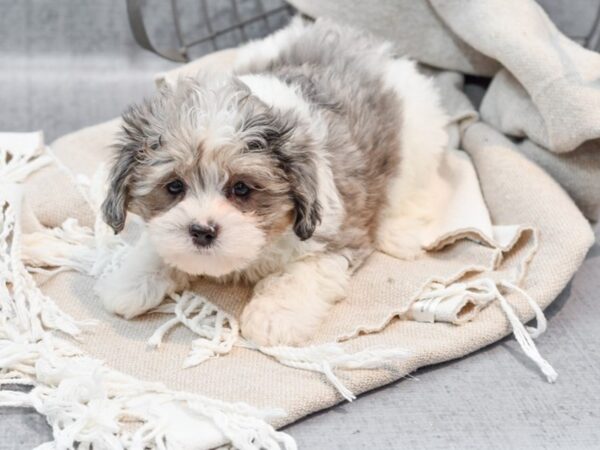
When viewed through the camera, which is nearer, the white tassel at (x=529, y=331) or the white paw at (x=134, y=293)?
the white tassel at (x=529, y=331)

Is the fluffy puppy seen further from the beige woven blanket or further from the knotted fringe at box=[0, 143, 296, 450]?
the beige woven blanket

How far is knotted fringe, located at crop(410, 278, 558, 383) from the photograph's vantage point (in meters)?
2.66

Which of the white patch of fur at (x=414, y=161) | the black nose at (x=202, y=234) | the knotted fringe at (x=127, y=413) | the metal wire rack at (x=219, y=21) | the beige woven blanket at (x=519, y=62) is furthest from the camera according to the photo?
the metal wire rack at (x=219, y=21)

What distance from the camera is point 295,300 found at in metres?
2.64

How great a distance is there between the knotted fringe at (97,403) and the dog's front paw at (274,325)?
0.34 m

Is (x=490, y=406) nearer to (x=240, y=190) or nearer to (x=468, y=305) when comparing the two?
(x=468, y=305)

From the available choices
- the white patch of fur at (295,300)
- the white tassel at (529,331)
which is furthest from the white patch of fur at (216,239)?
the white tassel at (529,331)

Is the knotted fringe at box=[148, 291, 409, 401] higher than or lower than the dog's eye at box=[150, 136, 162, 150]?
lower

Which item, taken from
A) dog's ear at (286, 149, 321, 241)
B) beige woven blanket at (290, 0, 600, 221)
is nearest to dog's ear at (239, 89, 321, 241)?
dog's ear at (286, 149, 321, 241)

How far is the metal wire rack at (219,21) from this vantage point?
13.6 ft

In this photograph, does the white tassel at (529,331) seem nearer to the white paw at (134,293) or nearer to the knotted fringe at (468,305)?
the knotted fringe at (468,305)

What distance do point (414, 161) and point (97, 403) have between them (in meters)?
1.65

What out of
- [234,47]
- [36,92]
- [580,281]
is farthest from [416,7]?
[36,92]

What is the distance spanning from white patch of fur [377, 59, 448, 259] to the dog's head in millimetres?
737
